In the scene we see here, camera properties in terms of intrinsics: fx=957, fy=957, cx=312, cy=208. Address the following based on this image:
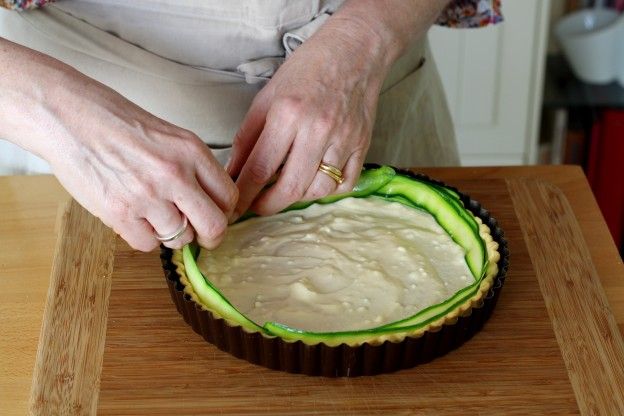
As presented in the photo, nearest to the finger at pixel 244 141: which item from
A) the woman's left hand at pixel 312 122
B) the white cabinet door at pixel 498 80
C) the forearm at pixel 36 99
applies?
the woman's left hand at pixel 312 122

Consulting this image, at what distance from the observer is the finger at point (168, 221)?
103 cm

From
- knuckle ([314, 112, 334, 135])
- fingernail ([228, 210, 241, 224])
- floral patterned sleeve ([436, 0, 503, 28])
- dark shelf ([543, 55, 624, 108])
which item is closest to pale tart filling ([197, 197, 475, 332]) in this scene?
fingernail ([228, 210, 241, 224])

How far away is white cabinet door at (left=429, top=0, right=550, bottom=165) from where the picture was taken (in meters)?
2.52

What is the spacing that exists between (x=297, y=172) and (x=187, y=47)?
1.04ft

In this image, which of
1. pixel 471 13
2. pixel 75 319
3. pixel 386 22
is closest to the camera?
pixel 75 319

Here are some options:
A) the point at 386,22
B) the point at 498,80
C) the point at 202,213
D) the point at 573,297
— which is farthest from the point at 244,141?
the point at 498,80

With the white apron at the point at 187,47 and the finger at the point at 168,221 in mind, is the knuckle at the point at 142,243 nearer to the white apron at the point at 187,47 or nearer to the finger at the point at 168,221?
the finger at the point at 168,221

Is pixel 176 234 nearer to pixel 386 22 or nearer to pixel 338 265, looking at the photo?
pixel 338 265

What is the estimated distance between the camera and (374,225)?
48.8 inches

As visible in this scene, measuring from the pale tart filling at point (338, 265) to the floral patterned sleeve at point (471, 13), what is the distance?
0.43 m

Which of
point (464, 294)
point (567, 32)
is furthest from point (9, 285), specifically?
point (567, 32)

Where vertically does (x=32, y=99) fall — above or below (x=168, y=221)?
above

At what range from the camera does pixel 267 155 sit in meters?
1.14

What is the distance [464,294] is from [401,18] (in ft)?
1.44
